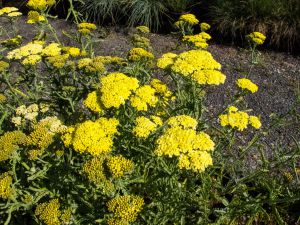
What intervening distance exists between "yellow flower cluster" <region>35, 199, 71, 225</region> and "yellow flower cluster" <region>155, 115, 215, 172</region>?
0.67 metres

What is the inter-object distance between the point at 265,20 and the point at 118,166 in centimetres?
504

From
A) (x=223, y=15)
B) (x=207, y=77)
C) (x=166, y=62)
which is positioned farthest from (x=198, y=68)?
(x=223, y=15)

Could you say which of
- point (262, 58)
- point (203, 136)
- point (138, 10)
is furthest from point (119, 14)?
point (203, 136)

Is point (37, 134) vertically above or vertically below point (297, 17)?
above

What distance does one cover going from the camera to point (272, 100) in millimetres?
5121

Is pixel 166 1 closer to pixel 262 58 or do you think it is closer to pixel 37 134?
pixel 262 58

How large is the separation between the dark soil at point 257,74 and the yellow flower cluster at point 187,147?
1.85m

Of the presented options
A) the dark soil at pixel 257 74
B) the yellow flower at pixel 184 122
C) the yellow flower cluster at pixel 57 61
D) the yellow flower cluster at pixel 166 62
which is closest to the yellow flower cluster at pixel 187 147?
the yellow flower at pixel 184 122

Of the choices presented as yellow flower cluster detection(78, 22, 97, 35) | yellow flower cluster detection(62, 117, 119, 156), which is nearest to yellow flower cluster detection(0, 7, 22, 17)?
yellow flower cluster detection(78, 22, 97, 35)

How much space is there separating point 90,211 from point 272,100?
3206 millimetres

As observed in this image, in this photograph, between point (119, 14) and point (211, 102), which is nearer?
point (211, 102)

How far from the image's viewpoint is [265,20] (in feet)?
21.4

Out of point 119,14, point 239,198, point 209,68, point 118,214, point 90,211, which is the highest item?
point 209,68

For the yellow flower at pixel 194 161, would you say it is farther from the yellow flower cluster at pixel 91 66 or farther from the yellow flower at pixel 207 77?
the yellow flower cluster at pixel 91 66
